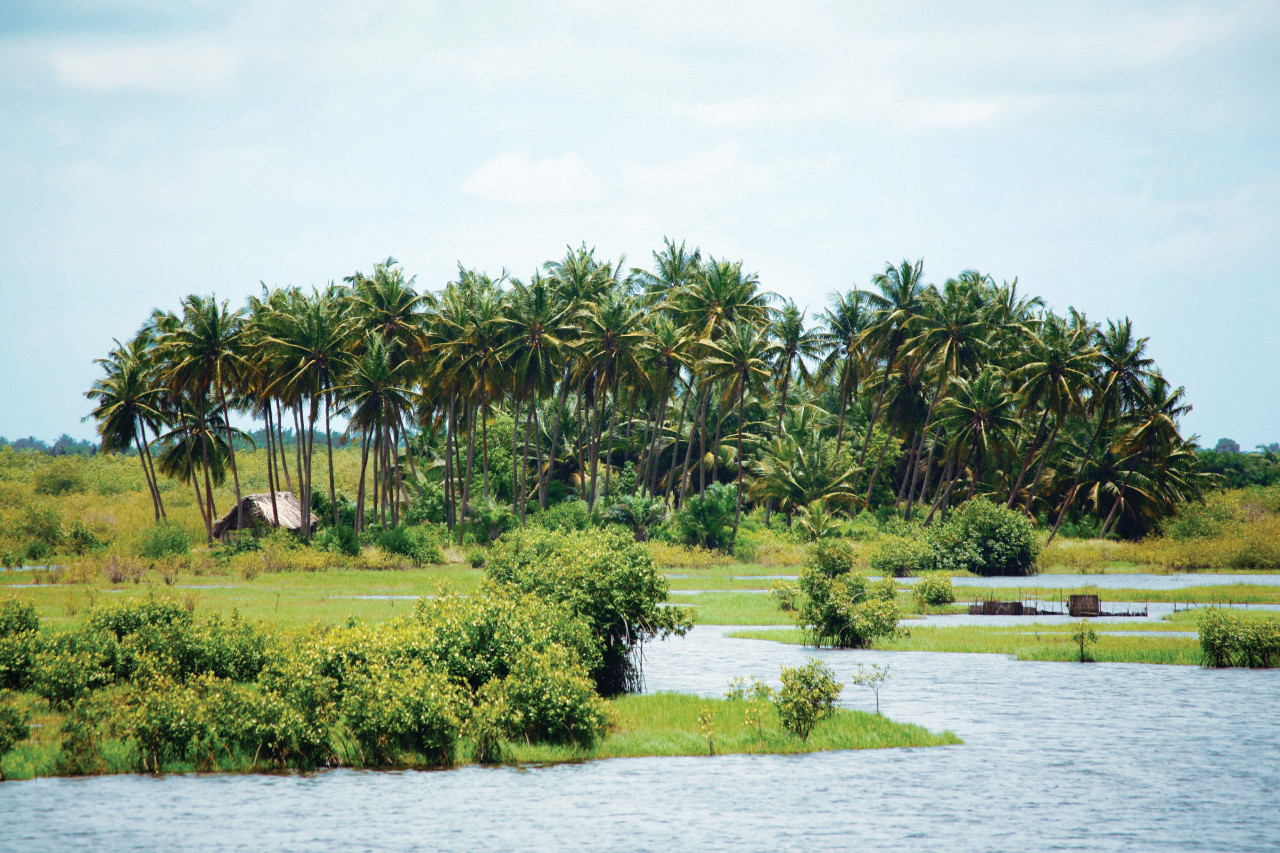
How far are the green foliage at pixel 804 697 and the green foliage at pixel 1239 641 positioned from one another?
1142 centimetres

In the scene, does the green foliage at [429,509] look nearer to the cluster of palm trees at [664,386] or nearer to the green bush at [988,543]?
the cluster of palm trees at [664,386]

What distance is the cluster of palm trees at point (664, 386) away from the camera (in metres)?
54.2

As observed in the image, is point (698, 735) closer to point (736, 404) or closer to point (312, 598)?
point (312, 598)

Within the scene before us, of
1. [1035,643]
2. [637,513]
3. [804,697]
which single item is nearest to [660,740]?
[804,697]

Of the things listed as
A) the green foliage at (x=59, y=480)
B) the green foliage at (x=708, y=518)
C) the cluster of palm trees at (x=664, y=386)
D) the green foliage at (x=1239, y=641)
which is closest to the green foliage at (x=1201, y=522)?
the cluster of palm trees at (x=664, y=386)

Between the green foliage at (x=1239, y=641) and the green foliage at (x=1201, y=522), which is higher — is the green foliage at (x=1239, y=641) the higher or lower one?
the lower one

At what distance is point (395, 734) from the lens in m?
15.2

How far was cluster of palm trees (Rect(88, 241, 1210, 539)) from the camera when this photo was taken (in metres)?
54.2

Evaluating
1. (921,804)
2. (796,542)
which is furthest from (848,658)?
(796,542)

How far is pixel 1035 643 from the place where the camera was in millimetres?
26797

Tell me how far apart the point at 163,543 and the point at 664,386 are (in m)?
26.9

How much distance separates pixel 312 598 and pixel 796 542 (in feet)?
94.3

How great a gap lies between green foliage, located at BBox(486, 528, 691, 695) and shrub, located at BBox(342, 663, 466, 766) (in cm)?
339

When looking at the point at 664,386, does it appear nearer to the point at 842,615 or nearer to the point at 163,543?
the point at 163,543
